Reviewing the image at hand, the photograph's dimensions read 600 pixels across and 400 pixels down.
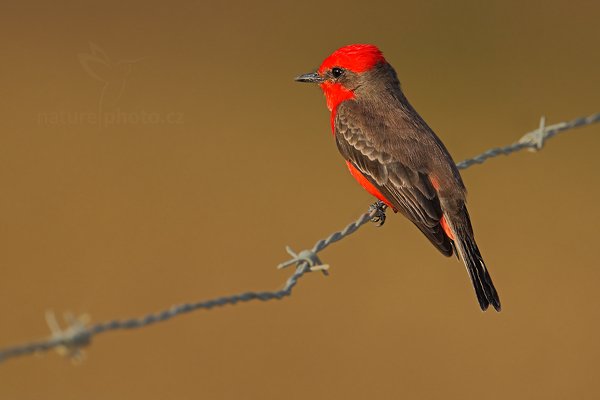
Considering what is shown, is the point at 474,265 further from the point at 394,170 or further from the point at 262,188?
the point at 262,188

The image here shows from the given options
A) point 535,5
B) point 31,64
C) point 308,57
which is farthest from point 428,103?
point 31,64

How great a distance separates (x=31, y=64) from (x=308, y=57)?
4195 mm

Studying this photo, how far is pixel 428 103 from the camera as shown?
Result: 46.3 feet

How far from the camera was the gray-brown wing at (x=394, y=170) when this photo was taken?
6031 millimetres

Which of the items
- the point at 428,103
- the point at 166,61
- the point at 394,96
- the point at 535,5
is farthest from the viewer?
the point at 535,5

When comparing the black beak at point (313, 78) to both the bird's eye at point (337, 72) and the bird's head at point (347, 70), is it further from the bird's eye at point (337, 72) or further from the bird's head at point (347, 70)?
the bird's eye at point (337, 72)

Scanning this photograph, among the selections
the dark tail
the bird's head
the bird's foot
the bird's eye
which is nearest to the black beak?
the bird's head

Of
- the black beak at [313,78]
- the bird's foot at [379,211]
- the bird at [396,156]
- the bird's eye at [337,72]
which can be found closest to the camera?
the bird at [396,156]

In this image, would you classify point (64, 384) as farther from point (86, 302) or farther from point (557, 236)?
point (557, 236)

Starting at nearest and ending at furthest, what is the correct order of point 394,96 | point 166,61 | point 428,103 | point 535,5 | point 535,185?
point 394,96, point 535,185, point 428,103, point 166,61, point 535,5

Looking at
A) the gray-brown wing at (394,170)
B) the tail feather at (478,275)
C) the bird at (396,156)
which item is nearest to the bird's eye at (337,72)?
the bird at (396,156)

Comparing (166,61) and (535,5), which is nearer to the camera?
(166,61)

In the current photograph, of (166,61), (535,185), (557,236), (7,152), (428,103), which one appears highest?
(166,61)

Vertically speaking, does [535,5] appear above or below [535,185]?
above
